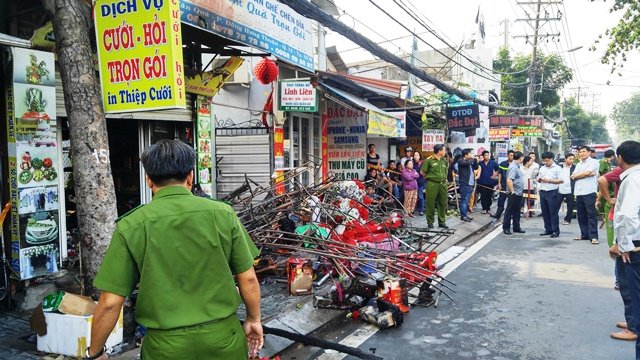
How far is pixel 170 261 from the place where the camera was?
2111mm

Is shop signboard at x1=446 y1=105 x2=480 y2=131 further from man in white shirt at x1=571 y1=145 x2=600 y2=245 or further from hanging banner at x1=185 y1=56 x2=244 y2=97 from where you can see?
hanging banner at x1=185 y1=56 x2=244 y2=97

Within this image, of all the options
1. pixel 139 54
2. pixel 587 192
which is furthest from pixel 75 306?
pixel 587 192

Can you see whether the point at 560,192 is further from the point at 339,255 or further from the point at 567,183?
the point at 339,255

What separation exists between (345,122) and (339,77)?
2.36 metres

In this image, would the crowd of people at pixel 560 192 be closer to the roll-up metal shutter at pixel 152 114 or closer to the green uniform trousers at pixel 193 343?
the green uniform trousers at pixel 193 343

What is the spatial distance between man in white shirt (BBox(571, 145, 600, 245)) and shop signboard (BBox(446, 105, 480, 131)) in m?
6.72

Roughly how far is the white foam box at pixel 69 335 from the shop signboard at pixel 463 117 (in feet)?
48.5

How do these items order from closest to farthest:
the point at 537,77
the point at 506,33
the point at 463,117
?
the point at 463,117, the point at 537,77, the point at 506,33

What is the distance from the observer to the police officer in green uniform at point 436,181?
401 inches

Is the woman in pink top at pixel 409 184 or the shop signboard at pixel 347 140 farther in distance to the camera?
the shop signboard at pixel 347 140

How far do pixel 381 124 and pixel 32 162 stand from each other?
8672 millimetres

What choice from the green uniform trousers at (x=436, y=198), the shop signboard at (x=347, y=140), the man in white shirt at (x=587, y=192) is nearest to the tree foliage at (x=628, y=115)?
the shop signboard at (x=347, y=140)

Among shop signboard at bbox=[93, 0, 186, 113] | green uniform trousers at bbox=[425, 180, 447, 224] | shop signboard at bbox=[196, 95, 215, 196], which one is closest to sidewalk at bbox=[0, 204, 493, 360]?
shop signboard at bbox=[93, 0, 186, 113]

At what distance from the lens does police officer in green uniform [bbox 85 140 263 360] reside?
2.08 m
